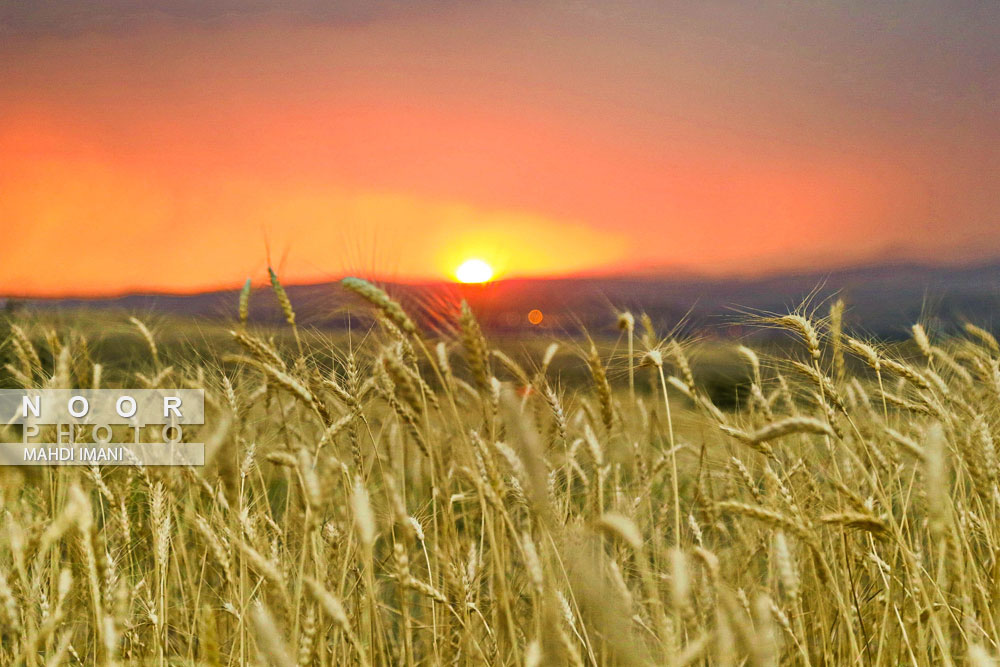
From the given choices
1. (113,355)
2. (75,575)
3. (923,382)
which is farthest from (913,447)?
(113,355)

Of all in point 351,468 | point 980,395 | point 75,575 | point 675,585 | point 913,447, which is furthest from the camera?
point 351,468

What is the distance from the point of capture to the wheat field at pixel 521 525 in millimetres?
1248

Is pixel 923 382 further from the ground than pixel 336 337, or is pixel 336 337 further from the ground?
pixel 336 337

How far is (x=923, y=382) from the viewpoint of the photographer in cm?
202

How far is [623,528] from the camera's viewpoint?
1016 millimetres

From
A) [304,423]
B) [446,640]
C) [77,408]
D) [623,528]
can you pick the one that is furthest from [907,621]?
[77,408]

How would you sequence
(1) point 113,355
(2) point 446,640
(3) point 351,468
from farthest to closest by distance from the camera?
(1) point 113,355, (3) point 351,468, (2) point 446,640

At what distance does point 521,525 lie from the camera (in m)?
2.63

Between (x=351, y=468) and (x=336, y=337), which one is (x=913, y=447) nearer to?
(x=336, y=337)

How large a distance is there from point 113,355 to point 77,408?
2202mm

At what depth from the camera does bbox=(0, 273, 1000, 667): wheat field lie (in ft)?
4.09

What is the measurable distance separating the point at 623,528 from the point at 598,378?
0.75m

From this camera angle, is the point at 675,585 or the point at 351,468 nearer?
the point at 675,585

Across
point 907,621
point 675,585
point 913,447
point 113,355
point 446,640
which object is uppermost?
point 113,355
